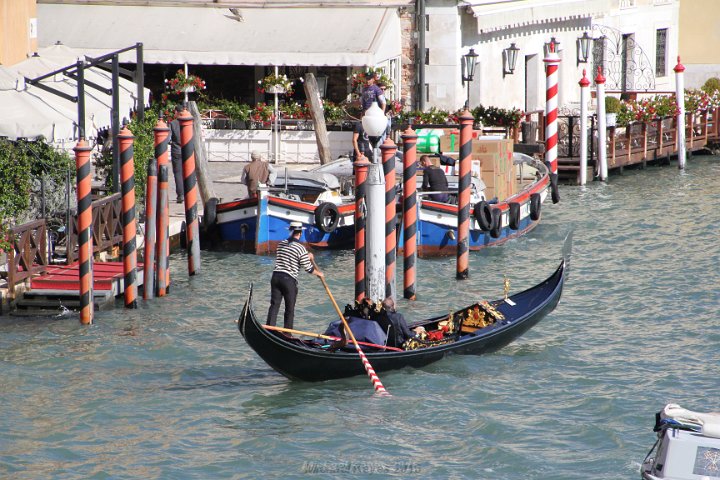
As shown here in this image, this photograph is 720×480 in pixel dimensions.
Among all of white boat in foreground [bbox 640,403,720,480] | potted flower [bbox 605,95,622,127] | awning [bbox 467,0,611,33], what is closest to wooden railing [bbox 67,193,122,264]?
white boat in foreground [bbox 640,403,720,480]

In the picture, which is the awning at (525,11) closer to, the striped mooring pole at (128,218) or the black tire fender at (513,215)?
the black tire fender at (513,215)

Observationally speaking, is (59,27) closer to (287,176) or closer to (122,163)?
(287,176)

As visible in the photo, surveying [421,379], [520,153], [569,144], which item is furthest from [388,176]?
[569,144]

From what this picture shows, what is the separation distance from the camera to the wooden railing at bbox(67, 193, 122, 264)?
43.9 feet

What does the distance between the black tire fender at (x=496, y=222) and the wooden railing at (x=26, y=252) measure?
5.31m

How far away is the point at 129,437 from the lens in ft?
30.7

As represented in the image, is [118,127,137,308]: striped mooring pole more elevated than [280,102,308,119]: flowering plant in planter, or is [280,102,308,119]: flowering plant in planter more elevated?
[280,102,308,119]: flowering plant in planter

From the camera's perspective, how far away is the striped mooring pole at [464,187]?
13.6 meters

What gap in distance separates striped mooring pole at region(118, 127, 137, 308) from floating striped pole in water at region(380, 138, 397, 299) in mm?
2353

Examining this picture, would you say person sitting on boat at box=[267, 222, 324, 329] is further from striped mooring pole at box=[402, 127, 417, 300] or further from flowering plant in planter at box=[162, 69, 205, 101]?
flowering plant in planter at box=[162, 69, 205, 101]

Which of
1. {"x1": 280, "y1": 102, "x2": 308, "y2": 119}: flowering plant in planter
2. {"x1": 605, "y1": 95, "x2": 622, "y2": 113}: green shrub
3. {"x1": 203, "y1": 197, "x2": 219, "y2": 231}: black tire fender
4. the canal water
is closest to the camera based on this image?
the canal water

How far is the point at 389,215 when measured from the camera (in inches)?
484

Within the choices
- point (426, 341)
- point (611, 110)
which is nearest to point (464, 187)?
point (426, 341)

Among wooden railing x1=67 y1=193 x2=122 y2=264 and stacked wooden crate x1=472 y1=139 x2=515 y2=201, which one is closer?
wooden railing x1=67 y1=193 x2=122 y2=264
